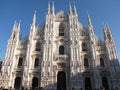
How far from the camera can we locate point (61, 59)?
28.2 m

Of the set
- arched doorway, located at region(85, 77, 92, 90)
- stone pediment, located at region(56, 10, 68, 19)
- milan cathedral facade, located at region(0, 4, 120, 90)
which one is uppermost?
stone pediment, located at region(56, 10, 68, 19)

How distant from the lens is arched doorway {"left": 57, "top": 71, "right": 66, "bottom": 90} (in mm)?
26678

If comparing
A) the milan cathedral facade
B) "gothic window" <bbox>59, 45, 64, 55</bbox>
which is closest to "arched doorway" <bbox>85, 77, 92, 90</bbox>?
the milan cathedral facade

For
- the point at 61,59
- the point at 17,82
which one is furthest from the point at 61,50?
the point at 17,82

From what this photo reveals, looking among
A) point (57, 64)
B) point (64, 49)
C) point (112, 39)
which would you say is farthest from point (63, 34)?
point (112, 39)

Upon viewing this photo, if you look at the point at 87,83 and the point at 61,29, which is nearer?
the point at 87,83

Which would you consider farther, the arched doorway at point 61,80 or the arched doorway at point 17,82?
the arched doorway at point 61,80

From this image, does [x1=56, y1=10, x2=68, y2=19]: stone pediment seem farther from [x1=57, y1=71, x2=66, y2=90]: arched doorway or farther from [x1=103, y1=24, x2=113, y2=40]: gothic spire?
[x1=57, y1=71, x2=66, y2=90]: arched doorway

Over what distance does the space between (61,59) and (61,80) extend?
11.6 feet

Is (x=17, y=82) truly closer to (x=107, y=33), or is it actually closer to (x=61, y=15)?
(x=61, y=15)

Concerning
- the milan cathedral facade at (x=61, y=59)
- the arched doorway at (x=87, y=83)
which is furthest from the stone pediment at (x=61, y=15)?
the arched doorway at (x=87, y=83)

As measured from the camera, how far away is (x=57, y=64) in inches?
1102

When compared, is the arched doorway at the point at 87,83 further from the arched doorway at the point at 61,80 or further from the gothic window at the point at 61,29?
the gothic window at the point at 61,29

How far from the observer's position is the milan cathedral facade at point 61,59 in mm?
25953
